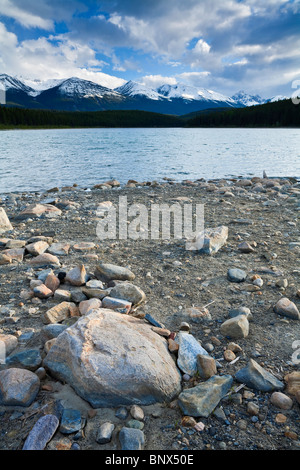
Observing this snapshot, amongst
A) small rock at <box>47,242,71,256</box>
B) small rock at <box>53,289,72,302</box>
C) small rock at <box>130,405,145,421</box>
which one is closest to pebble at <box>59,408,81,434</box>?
small rock at <box>130,405,145,421</box>

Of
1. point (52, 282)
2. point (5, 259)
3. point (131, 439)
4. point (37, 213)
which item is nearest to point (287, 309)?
point (131, 439)

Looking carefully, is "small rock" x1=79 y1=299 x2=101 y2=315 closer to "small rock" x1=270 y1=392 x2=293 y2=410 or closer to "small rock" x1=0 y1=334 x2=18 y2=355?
"small rock" x1=0 y1=334 x2=18 y2=355

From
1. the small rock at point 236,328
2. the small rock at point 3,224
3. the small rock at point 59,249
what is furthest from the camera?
the small rock at point 3,224

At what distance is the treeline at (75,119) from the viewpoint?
93.6 meters

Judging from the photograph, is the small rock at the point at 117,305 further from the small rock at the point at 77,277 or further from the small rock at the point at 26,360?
the small rock at the point at 26,360

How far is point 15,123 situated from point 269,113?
82.4 m

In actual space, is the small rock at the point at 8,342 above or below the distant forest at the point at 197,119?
below

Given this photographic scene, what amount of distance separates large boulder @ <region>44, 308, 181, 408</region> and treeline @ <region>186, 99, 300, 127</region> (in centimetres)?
9515

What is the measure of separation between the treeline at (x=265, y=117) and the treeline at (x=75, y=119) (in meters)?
47.2

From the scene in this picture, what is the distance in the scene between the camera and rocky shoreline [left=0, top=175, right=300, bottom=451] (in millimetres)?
2020

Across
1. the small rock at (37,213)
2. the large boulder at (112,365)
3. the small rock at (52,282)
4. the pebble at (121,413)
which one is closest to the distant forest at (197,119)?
the small rock at (37,213)

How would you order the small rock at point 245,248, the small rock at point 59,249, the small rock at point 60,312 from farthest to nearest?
the small rock at point 245,248
the small rock at point 59,249
the small rock at point 60,312
